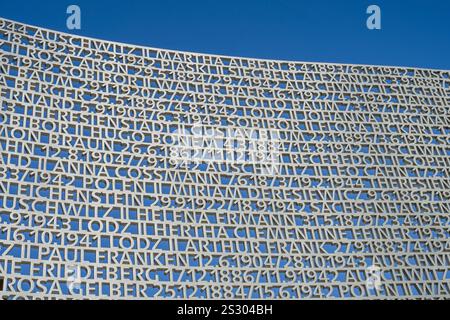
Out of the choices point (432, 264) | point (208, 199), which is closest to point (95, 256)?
point (208, 199)

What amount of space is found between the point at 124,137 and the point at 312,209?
3048 mm

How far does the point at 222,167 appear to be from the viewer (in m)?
10.5

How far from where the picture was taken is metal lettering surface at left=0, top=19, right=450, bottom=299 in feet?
30.4

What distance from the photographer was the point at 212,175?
10.4m

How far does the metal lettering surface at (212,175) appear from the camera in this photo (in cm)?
927

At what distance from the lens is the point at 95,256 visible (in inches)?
360

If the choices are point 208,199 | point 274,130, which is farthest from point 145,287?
point 274,130
